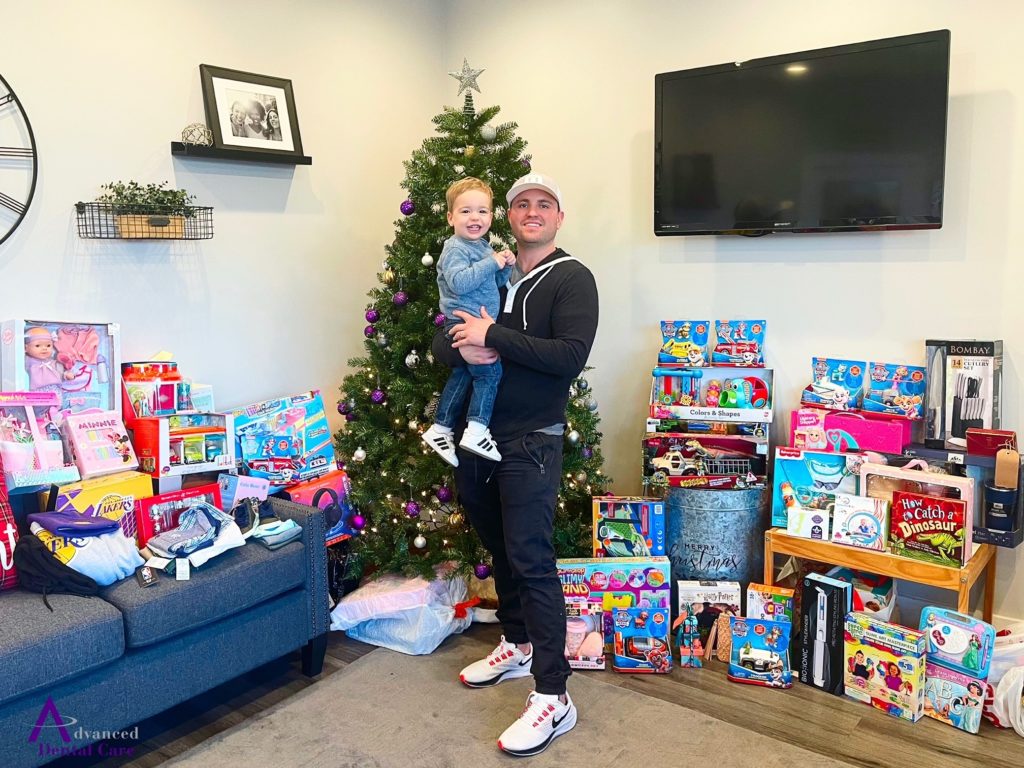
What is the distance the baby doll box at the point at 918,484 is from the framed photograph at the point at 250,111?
253 centimetres

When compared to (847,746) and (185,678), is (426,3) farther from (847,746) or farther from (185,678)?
(847,746)

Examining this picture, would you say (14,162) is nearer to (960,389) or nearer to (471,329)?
(471,329)

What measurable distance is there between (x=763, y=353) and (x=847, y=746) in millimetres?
1488

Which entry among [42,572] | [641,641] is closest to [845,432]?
[641,641]

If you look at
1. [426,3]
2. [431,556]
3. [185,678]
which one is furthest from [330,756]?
[426,3]

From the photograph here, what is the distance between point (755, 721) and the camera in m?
2.46

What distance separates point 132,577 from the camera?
92.8 inches

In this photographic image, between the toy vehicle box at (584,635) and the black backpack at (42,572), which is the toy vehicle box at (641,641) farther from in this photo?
the black backpack at (42,572)

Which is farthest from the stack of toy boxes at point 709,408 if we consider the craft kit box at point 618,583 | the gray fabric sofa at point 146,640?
the gray fabric sofa at point 146,640

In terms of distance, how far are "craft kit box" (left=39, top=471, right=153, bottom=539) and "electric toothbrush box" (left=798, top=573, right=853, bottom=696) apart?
2.18 metres

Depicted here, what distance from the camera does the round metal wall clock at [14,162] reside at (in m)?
2.55

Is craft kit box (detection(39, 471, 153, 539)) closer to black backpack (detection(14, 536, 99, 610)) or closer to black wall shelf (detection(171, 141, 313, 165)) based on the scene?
black backpack (detection(14, 536, 99, 610))

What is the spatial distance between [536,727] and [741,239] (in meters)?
2.05

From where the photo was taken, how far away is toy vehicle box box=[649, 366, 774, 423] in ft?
10.3
